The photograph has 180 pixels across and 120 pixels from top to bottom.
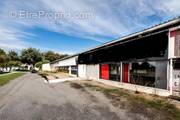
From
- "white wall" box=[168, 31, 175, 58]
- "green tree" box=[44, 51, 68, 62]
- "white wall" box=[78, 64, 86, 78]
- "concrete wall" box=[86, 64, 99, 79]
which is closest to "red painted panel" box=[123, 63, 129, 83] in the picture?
"white wall" box=[168, 31, 175, 58]

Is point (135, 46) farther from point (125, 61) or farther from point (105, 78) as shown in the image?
point (105, 78)

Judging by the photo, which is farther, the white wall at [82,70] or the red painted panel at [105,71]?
the white wall at [82,70]

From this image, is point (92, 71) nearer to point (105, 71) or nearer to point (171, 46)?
point (105, 71)

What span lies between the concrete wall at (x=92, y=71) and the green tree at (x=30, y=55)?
63423 millimetres

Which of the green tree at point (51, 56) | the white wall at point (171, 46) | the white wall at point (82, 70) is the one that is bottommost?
the white wall at point (82, 70)

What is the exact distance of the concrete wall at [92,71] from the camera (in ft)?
72.3

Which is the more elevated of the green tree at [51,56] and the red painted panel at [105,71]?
the green tree at [51,56]

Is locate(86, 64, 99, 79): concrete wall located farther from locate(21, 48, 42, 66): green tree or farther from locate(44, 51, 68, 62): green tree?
locate(44, 51, 68, 62): green tree

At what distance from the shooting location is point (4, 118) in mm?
6383

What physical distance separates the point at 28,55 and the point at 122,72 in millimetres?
74019

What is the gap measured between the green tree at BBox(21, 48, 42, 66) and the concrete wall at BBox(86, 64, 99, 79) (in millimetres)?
63423

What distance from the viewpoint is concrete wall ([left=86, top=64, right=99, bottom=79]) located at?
72.3 feet

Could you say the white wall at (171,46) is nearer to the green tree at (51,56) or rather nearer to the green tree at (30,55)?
the green tree at (30,55)

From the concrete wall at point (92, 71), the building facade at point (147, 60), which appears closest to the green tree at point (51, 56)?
the concrete wall at point (92, 71)
